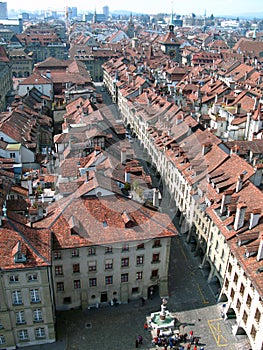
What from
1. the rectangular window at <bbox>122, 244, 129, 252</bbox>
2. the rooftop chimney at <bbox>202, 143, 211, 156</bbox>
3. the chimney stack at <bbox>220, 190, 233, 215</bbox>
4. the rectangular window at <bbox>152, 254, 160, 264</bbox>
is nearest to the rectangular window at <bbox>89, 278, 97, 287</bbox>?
the rectangular window at <bbox>122, 244, 129, 252</bbox>

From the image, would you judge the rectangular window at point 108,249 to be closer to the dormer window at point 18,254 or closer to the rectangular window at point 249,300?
the dormer window at point 18,254

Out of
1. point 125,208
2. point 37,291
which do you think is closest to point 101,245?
point 125,208

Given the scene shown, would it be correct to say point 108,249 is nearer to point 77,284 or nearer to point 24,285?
point 77,284

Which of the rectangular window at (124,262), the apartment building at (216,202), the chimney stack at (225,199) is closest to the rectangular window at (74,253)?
the rectangular window at (124,262)

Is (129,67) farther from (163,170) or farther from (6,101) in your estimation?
(163,170)

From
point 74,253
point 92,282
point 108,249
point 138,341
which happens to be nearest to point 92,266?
point 92,282

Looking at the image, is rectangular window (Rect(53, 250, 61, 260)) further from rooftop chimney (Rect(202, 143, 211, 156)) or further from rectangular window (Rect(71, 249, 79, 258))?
rooftop chimney (Rect(202, 143, 211, 156))

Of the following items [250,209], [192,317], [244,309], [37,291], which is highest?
[250,209]
